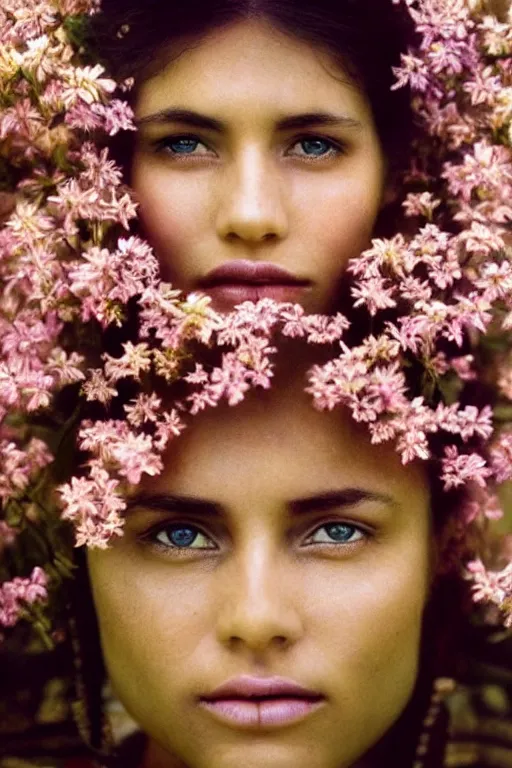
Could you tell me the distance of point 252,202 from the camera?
1654 mm

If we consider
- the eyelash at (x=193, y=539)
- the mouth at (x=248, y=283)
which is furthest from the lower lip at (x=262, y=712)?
the mouth at (x=248, y=283)

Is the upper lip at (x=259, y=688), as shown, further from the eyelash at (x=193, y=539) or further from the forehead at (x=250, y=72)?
the forehead at (x=250, y=72)

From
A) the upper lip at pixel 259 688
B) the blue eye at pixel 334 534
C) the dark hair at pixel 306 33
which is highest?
the dark hair at pixel 306 33

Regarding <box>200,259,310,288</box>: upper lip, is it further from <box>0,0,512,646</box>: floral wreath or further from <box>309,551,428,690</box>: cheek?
<box>309,551,428,690</box>: cheek

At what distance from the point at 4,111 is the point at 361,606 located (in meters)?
0.86

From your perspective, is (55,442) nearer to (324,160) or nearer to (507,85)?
(324,160)

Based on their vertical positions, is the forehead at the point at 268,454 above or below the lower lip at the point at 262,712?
above

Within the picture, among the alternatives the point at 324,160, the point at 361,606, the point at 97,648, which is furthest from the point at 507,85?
the point at 97,648

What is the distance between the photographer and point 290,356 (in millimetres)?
1760

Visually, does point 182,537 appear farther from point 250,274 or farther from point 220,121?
point 220,121

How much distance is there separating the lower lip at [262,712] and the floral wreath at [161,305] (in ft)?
0.96

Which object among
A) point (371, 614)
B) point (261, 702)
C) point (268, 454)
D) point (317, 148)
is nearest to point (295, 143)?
point (317, 148)

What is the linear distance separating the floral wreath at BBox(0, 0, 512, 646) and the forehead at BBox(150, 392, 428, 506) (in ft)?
0.11

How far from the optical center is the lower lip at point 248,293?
1.70 metres
